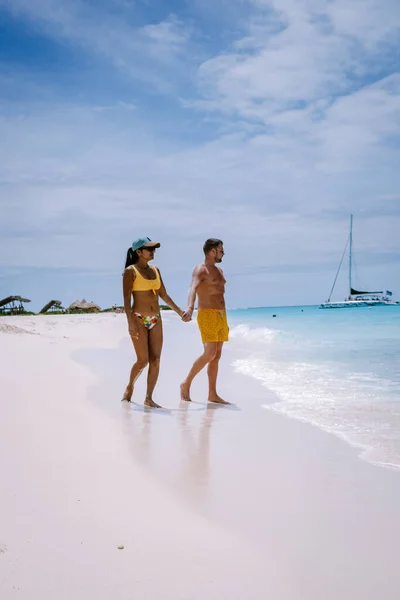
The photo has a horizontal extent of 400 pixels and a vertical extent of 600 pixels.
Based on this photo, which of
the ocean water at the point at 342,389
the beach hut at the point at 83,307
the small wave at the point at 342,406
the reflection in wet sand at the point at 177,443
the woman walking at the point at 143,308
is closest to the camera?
the reflection in wet sand at the point at 177,443

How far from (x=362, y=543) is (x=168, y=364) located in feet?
26.6

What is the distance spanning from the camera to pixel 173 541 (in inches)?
94.3

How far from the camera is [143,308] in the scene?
6.12 metres

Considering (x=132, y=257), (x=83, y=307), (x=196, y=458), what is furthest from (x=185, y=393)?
(x=83, y=307)

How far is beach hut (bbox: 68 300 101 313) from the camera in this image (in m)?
54.5

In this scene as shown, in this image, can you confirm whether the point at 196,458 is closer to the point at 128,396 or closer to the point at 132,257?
the point at 128,396

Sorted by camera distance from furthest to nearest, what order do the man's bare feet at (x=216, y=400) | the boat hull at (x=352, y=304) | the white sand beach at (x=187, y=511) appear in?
the boat hull at (x=352, y=304)
the man's bare feet at (x=216, y=400)
the white sand beach at (x=187, y=511)

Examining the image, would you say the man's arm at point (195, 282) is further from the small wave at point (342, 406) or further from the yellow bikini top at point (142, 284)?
the small wave at point (342, 406)

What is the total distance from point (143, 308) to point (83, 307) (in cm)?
5023

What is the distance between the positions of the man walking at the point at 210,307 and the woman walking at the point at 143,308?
16.2 inches

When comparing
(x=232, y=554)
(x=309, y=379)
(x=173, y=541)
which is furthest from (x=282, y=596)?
(x=309, y=379)

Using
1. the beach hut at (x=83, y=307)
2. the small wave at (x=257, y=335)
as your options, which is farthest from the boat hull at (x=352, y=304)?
the small wave at (x=257, y=335)

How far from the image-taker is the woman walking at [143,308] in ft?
19.8

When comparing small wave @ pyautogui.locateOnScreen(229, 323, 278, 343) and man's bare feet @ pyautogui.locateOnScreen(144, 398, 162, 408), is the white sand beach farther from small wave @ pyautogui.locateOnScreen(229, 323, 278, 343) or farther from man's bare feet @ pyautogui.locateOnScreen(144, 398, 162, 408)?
small wave @ pyautogui.locateOnScreen(229, 323, 278, 343)
